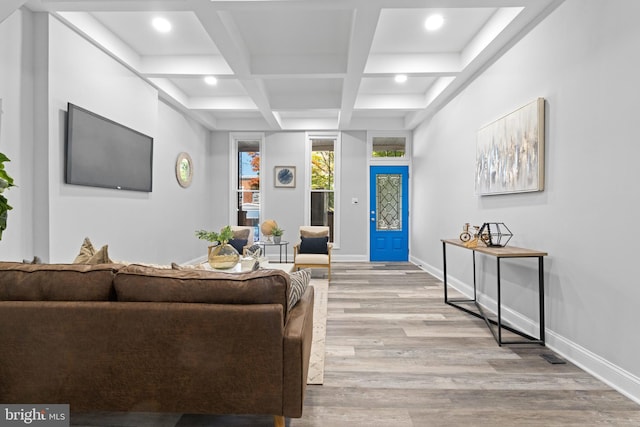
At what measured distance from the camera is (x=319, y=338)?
3.01m

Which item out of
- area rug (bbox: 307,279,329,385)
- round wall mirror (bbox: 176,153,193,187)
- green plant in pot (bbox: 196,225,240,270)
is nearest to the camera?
area rug (bbox: 307,279,329,385)

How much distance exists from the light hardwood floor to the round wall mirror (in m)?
3.85

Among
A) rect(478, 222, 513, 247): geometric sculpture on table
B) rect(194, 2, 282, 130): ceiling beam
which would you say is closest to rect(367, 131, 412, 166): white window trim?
rect(194, 2, 282, 130): ceiling beam

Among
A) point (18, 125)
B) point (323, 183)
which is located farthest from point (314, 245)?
point (18, 125)

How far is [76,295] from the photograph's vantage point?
166cm

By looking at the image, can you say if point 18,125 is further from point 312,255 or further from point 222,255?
point 312,255

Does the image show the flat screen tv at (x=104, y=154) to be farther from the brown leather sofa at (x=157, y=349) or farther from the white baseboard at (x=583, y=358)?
→ the white baseboard at (x=583, y=358)

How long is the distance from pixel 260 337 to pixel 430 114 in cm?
550

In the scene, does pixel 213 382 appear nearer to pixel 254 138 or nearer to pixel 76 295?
pixel 76 295

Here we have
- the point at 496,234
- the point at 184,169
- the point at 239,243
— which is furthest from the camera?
the point at 184,169

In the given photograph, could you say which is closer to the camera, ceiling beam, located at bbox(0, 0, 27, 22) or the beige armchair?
ceiling beam, located at bbox(0, 0, 27, 22)

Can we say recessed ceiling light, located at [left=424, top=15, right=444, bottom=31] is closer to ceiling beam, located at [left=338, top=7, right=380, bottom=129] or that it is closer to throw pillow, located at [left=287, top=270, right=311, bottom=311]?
ceiling beam, located at [left=338, top=7, right=380, bottom=129]

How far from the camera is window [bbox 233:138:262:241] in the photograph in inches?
301

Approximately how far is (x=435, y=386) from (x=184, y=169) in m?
5.33
